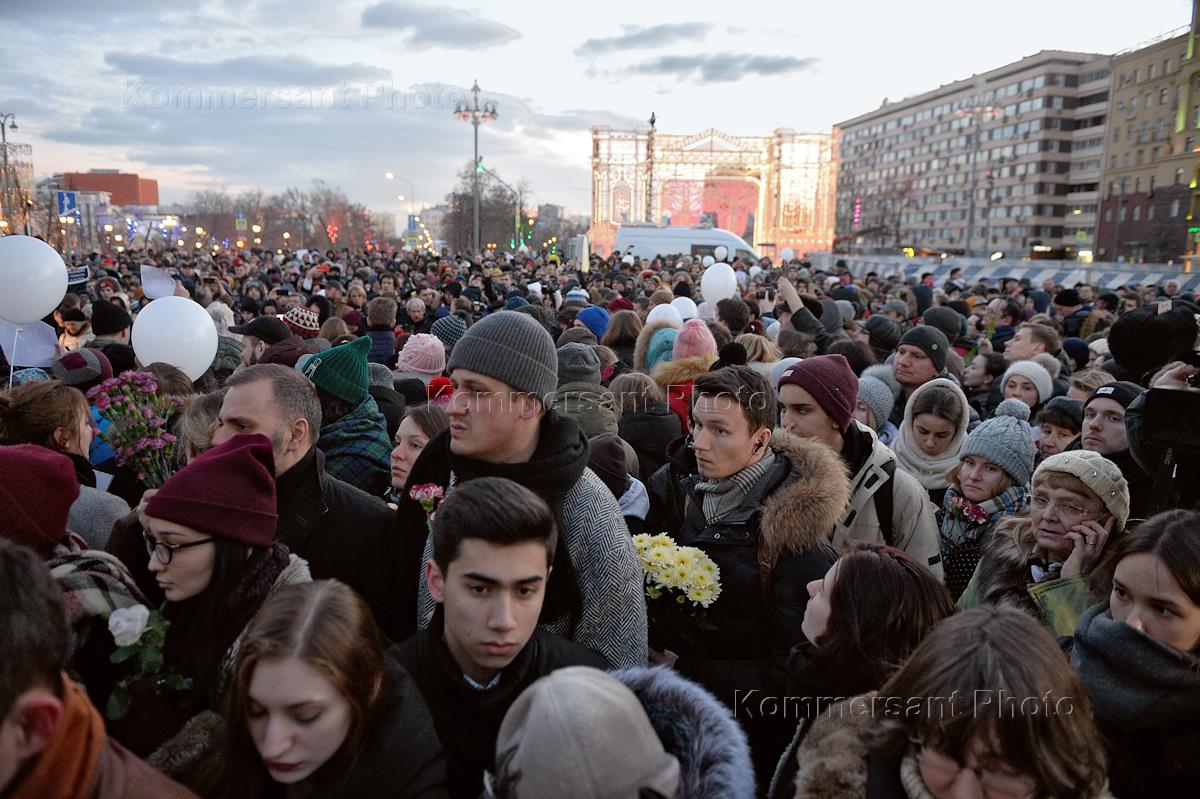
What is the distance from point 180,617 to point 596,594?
1.21 meters

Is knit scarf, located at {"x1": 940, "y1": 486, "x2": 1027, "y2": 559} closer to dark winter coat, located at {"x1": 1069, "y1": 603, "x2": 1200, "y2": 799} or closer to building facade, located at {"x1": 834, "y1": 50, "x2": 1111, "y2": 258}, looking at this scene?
dark winter coat, located at {"x1": 1069, "y1": 603, "x2": 1200, "y2": 799}

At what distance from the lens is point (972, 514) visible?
12.1 feet

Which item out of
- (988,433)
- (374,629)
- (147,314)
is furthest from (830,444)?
(147,314)

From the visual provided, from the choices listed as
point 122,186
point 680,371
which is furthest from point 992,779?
point 122,186

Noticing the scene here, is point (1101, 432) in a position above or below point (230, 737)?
above

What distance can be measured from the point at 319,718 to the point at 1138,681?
202 centimetres

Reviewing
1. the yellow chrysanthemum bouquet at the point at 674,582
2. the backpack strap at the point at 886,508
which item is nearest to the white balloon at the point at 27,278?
the yellow chrysanthemum bouquet at the point at 674,582

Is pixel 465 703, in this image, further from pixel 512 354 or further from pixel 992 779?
pixel 992 779

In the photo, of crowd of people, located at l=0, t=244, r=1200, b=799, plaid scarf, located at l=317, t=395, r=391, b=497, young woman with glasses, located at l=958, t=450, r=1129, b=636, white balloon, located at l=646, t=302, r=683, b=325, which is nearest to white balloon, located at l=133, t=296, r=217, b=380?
crowd of people, located at l=0, t=244, r=1200, b=799

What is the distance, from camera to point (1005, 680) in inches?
63.8

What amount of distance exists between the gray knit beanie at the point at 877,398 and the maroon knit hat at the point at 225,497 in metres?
3.94

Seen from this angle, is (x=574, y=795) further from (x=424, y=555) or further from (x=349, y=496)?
(x=349, y=496)

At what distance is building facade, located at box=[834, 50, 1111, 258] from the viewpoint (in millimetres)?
81875

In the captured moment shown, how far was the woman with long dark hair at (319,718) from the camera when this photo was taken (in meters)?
1.76
